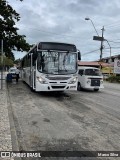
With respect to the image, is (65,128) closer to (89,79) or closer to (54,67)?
(54,67)

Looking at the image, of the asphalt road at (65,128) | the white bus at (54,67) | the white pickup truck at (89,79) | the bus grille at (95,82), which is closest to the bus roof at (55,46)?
the white bus at (54,67)

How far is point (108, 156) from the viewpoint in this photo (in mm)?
6891

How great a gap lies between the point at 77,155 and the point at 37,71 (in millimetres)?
11602

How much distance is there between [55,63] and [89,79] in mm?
5430

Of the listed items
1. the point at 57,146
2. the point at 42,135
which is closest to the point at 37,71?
the point at 42,135

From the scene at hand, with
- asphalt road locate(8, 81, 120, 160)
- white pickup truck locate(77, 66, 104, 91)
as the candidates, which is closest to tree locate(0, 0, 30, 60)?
white pickup truck locate(77, 66, 104, 91)

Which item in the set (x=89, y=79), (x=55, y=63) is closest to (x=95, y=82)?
(x=89, y=79)

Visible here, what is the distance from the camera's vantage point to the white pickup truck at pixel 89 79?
23.1 m

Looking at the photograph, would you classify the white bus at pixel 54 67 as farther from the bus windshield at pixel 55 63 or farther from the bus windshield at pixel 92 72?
the bus windshield at pixel 92 72

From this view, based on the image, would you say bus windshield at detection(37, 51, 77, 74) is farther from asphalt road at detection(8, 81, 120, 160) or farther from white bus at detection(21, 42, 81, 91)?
asphalt road at detection(8, 81, 120, 160)

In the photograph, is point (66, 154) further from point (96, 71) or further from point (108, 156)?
point (96, 71)

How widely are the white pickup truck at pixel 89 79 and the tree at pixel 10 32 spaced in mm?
9900

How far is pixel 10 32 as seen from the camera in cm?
3167

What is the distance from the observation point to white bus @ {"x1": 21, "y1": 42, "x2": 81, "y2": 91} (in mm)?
18078
